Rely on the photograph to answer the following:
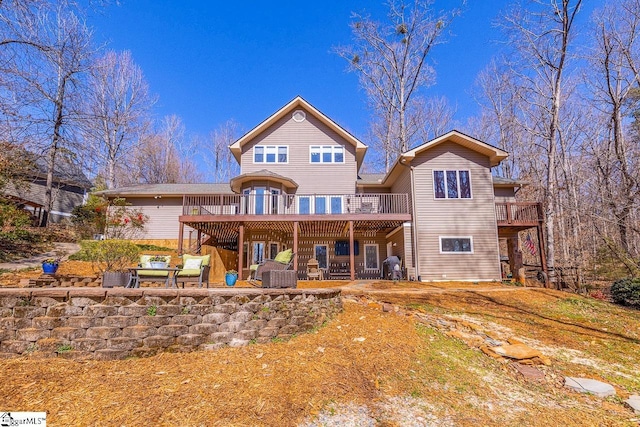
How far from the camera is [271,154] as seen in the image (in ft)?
52.2

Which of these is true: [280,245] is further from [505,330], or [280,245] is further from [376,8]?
[376,8]

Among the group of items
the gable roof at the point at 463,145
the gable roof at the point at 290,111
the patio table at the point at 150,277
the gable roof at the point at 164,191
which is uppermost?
the gable roof at the point at 290,111

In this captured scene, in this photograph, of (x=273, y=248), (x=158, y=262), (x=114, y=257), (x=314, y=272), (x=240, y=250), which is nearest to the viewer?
(x=158, y=262)

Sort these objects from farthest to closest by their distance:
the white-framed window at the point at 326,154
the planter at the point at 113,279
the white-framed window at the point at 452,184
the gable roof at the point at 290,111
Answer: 1. the white-framed window at the point at 326,154
2. the gable roof at the point at 290,111
3. the white-framed window at the point at 452,184
4. the planter at the point at 113,279

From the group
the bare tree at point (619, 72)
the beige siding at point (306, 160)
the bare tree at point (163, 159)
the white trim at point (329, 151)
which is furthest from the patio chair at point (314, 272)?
the bare tree at point (163, 159)

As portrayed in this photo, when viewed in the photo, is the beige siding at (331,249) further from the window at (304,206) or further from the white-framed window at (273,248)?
the window at (304,206)

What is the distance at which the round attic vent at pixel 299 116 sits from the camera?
1620cm

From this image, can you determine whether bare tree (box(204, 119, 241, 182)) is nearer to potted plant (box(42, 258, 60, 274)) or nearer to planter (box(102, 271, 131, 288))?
potted plant (box(42, 258, 60, 274))

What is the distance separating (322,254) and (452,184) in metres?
6.93

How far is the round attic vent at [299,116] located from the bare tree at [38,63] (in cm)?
912

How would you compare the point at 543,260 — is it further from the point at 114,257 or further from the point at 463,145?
the point at 114,257

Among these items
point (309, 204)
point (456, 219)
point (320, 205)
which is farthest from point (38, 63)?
point (456, 219)

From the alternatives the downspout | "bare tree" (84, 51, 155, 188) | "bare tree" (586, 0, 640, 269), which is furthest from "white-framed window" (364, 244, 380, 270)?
"bare tree" (84, 51, 155, 188)

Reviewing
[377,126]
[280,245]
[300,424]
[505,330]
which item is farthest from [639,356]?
[377,126]
